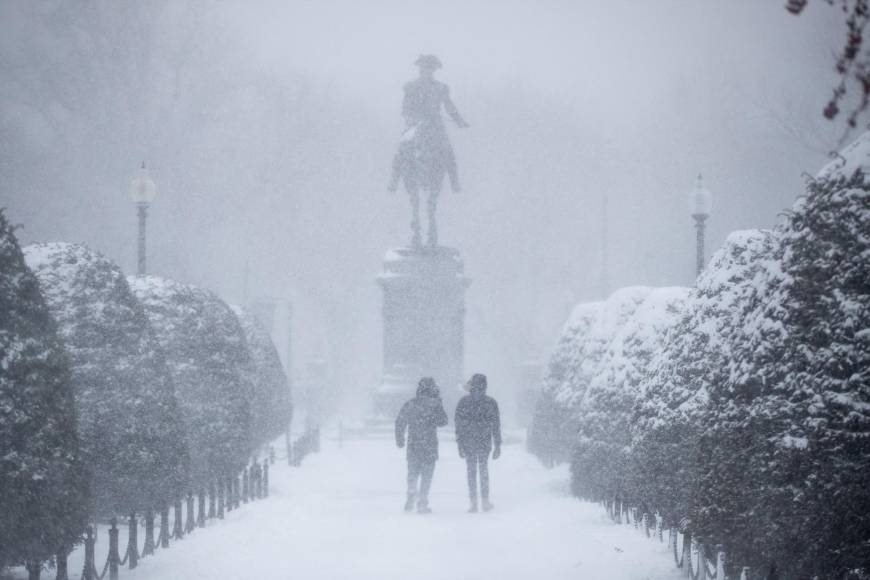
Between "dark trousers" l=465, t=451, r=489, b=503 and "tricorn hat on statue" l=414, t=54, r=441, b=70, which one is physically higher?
"tricorn hat on statue" l=414, t=54, r=441, b=70

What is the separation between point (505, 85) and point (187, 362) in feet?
154

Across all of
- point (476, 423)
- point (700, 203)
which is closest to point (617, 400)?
point (476, 423)

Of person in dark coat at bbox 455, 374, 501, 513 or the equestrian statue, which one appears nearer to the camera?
person in dark coat at bbox 455, 374, 501, 513

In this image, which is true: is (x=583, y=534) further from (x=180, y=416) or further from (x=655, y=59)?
(x=655, y=59)

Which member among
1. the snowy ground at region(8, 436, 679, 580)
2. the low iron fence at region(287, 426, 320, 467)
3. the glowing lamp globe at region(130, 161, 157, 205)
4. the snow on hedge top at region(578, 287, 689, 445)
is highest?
the glowing lamp globe at region(130, 161, 157, 205)

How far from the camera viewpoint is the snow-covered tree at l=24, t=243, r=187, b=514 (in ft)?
34.1

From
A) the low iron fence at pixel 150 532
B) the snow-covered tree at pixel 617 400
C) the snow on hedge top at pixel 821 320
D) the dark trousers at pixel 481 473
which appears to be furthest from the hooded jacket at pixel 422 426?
the snow on hedge top at pixel 821 320

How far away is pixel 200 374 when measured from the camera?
555 inches

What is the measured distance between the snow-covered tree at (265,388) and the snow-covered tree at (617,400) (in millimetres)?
7665

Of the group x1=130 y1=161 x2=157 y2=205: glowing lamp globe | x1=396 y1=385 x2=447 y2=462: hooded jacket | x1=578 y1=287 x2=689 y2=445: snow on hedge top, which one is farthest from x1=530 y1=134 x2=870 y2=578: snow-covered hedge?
x1=130 y1=161 x2=157 y2=205: glowing lamp globe

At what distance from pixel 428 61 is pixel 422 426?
52.0ft

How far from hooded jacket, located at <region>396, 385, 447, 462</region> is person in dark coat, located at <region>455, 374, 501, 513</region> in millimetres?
279

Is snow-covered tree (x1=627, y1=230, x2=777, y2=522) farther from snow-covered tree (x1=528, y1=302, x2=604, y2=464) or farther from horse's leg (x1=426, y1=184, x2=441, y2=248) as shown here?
horse's leg (x1=426, y1=184, x2=441, y2=248)

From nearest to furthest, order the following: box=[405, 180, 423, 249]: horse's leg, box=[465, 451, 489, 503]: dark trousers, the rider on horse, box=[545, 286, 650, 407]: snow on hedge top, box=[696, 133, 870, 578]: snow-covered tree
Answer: box=[696, 133, 870, 578]: snow-covered tree
box=[465, 451, 489, 503]: dark trousers
box=[545, 286, 650, 407]: snow on hedge top
the rider on horse
box=[405, 180, 423, 249]: horse's leg
